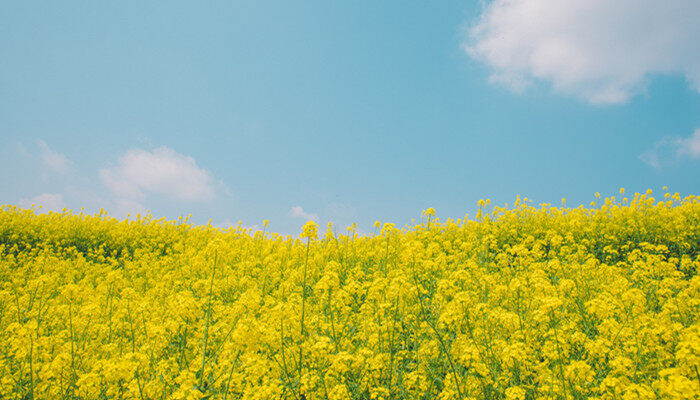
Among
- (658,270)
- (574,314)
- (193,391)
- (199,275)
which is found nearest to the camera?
(193,391)

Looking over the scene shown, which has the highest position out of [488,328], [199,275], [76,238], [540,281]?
[76,238]

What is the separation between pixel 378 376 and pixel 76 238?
15403mm

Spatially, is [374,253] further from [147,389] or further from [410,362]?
[147,389]

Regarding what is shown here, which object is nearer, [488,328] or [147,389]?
[147,389]

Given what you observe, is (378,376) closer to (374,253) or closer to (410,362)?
(410,362)

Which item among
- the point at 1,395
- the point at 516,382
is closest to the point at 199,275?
the point at 1,395

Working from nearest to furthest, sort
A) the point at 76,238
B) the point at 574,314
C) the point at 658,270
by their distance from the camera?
1. the point at 574,314
2. the point at 658,270
3. the point at 76,238

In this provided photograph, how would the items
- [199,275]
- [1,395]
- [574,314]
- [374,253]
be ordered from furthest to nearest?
[199,275] < [374,253] < [574,314] < [1,395]

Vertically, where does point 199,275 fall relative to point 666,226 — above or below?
below

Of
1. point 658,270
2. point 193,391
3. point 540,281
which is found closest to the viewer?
point 193,391

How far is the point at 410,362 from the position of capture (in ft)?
13.7

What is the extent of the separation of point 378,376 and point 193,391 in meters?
1.71

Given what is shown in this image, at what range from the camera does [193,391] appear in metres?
3.08

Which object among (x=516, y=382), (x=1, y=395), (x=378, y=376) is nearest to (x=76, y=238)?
(x=1, y=395)
